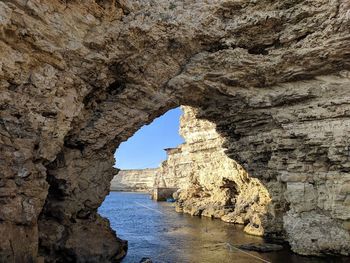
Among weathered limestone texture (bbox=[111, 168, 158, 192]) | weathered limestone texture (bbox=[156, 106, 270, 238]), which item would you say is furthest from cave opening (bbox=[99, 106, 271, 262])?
weathered limestone texture (bbox=[111, 168, 158, 192])

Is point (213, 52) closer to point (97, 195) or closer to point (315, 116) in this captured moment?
point (315, 116)

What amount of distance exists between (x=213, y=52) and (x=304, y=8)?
16.8 ft

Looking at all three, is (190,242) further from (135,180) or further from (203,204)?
(135,180)

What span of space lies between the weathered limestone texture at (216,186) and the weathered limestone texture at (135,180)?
76467mm

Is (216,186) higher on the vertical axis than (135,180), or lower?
lower

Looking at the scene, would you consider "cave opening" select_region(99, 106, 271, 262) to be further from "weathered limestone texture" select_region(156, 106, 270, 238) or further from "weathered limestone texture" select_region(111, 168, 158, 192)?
"weathered limestone texture" select_region(111, 168, 158, 192)

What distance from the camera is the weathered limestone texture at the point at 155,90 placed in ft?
50.0

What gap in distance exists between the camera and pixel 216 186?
40.9 meters

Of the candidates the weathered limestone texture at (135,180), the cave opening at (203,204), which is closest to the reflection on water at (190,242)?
the cave opening at (203,204)

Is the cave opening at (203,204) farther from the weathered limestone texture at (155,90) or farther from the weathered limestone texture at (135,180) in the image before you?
the weathered limestone texture at (135,180)

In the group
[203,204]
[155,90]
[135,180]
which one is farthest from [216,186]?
[135,180]

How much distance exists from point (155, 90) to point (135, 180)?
115002 mm

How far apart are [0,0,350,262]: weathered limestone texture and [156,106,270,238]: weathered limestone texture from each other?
7.23 metres

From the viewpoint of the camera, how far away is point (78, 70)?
17094 mm
